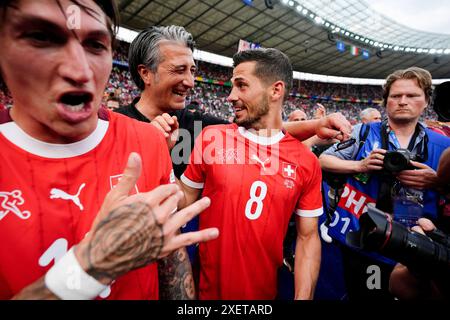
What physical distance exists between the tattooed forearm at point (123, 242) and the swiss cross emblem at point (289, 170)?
1.15 meters

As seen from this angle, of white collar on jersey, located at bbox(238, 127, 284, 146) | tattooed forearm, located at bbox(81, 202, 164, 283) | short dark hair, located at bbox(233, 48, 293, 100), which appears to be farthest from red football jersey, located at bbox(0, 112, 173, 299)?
short dark hair, located at bbox(233, 48, 293, 100)

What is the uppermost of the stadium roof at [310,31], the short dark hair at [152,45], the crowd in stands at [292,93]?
the stadium roof at [310,31]

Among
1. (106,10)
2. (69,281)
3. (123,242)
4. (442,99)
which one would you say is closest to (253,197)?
(123,242)

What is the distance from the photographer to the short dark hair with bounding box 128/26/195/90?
2.02 m

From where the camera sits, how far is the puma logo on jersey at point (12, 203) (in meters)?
0.81

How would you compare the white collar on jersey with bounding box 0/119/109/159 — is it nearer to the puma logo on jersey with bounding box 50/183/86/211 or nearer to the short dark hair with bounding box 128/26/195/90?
the puma logo on jersey with bounding box 50/183/86/211

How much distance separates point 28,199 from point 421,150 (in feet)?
8.90

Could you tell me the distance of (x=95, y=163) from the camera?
986mm

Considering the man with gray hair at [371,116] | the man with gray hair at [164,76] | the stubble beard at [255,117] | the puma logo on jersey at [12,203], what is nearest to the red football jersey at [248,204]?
the stubble beard at [255,117]

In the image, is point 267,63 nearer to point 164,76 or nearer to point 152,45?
point 164,76

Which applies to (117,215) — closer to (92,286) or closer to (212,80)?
(92,286)

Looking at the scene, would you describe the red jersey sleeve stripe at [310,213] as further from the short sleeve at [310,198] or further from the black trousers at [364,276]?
the black trousers at [364,276]

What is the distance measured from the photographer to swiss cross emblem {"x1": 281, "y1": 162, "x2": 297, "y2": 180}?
72cm

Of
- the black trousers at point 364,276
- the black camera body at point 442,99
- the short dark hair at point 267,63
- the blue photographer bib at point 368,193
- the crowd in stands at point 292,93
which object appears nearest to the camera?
the black camera body at point 442,99
